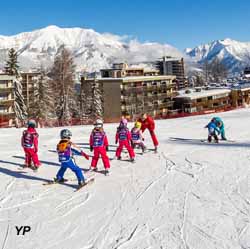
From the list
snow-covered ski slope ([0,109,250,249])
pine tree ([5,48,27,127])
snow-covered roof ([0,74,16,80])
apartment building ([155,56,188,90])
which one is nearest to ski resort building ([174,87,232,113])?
pine tree ([5,48,27,127])

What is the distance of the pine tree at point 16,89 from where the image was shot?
150 feet

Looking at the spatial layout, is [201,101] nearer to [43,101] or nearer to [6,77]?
[43,101]

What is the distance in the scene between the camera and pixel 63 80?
4309 centimetres

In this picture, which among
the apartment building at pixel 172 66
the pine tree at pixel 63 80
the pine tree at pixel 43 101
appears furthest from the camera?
the apartment building at pixel 172 66

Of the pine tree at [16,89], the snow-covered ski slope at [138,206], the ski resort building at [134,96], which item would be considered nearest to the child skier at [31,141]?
the snow-covered ski slope at [138,206]

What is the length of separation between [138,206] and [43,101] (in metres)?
42.3

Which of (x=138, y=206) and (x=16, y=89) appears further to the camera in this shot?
(x=16, y=89)

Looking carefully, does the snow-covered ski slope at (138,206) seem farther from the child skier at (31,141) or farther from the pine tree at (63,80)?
the pine tree at (63,80)

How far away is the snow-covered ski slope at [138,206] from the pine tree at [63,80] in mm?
29914

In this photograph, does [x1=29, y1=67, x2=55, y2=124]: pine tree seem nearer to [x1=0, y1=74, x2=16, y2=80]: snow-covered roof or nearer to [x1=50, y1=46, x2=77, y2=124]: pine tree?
[x1=50, y1=46, x2=77, y2=124]: pine tree

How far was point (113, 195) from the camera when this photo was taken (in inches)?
329

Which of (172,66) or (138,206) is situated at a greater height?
(172,66)

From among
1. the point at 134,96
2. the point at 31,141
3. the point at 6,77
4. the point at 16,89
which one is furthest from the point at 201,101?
the point at 31,141

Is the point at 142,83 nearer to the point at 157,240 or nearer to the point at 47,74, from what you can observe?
the point at 47,74
